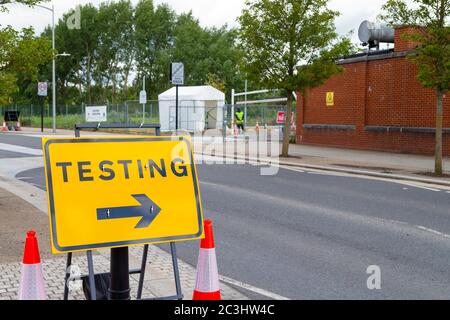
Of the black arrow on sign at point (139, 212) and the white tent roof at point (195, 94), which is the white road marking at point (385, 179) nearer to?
the black arrow on sign at point (139, 212)

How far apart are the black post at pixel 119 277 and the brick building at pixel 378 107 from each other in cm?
1788

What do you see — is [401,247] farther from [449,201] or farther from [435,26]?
[435,26]

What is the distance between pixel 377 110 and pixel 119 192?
21.0 m

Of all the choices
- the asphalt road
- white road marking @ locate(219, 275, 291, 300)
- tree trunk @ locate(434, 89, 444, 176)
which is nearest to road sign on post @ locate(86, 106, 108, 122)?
the asphalt road

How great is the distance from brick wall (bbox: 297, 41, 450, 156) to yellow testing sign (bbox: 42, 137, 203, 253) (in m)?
17.8

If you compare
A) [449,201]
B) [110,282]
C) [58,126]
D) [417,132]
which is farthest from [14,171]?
[58,126]

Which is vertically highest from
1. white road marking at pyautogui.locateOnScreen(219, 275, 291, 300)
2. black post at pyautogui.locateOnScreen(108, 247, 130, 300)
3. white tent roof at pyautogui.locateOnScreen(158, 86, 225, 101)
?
white tent roof at pyautogui.locateOnScreen(158, 86, 225, 101)

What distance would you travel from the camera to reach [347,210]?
10117mm

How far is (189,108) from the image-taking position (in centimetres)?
3941

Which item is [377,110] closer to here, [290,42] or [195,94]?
[290,42]

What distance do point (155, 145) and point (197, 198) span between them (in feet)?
1.75

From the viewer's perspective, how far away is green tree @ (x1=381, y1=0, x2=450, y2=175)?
15.1m

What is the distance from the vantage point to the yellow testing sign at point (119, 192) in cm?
402

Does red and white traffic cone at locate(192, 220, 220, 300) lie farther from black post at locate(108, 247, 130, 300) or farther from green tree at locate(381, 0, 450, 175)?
green tree at locate(381, 0, 450, 175)
